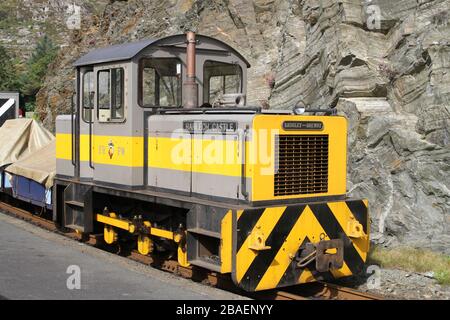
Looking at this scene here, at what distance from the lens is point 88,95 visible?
8.75 m

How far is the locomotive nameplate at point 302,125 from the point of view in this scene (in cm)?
654

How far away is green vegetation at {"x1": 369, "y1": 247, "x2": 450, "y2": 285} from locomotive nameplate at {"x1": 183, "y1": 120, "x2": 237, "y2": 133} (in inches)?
129

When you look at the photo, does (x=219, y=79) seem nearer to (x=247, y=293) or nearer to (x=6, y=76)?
(x=247, y=293)

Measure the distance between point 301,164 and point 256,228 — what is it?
3.53 feet

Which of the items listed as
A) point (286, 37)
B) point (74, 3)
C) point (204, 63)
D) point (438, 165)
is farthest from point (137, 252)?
point (74, 3)

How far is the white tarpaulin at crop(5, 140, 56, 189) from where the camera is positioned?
1082cm

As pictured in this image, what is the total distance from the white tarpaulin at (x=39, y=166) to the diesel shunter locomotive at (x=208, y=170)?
6.27 ft

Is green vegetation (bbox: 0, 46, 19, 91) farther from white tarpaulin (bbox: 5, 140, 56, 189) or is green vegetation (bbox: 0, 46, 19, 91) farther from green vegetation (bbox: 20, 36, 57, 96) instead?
white tarpaulin (bbox: 5, 140, 56, 189)

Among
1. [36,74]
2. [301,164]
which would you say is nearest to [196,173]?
[301,164]

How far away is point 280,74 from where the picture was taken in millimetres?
14812

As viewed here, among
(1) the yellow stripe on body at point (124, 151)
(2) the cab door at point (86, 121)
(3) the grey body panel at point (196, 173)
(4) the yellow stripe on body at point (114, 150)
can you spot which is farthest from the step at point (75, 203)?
(3) the grey body panel at point (196, 173)

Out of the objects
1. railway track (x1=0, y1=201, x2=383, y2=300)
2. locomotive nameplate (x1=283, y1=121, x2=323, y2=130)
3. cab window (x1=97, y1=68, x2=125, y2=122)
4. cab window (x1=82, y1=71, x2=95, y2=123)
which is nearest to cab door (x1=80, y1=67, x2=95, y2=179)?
cab window (x1=82, y1=71, x2=95, y2=123)

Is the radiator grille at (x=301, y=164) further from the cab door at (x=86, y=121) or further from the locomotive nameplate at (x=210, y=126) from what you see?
→ the cab door at (x=86, y=121)

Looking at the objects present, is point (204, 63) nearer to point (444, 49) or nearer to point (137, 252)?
point (137, 252)
